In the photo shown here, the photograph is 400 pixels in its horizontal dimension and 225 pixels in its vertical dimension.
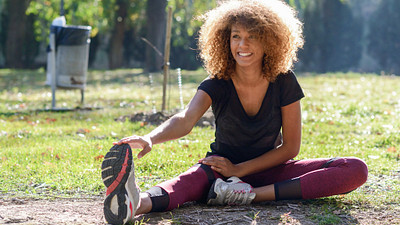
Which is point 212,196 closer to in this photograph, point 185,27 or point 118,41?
point 185,27

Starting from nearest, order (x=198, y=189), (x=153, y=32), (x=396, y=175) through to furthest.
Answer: (x=198, y=189), (x=396, y=175), (x=153, y=32)

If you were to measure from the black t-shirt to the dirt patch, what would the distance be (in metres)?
0.40

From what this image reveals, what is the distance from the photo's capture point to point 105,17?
2181 centimetres

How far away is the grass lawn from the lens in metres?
4.20

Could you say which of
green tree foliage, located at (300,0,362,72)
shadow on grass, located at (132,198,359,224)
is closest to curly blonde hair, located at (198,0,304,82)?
shadow on grass, located at (132,198,359,224)

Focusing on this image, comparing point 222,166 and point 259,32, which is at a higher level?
point 259,32

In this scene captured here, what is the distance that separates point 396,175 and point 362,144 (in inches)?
64.7

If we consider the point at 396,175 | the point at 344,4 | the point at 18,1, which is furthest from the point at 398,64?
the point at 396,175

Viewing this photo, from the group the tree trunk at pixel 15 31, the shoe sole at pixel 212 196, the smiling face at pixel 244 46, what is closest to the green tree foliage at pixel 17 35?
the tree trunk at pixel 15 31

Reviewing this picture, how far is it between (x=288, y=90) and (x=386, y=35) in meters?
25.8

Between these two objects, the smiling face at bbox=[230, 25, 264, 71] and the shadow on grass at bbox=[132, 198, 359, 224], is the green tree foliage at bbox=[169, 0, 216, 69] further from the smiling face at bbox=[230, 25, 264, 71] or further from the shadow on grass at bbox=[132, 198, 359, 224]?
the shadow on grass at bbox=[132, 198, 359, 224]

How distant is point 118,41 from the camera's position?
24375mm

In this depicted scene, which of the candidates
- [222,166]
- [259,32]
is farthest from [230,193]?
[259,32]

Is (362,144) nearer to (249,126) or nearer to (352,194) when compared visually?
(352,194)
